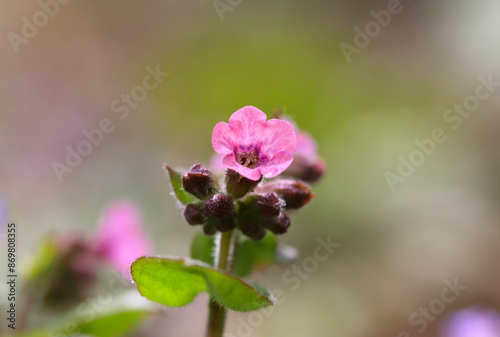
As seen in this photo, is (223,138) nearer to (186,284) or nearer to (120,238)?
(186,284)

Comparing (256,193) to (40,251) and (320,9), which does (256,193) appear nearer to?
(40,251)

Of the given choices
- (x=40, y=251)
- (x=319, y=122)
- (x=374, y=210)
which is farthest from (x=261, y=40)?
(x=40, y=251)

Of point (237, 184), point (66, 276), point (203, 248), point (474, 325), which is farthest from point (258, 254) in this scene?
point (474, 325)

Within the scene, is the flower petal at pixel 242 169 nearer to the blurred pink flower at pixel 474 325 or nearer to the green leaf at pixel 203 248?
the green leaf at pixel 203 248

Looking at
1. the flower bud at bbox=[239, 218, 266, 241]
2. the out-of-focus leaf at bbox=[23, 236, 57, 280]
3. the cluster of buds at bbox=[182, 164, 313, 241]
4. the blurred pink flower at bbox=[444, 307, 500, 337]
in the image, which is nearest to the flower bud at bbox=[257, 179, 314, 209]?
the cluster of buds at bbox=[182, 164, 313, 241]

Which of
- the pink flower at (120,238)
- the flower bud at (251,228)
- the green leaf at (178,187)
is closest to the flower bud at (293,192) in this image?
the flower bud at (251,228)

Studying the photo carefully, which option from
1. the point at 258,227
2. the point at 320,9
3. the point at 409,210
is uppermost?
the point at 320,9

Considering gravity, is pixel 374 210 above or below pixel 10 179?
below
